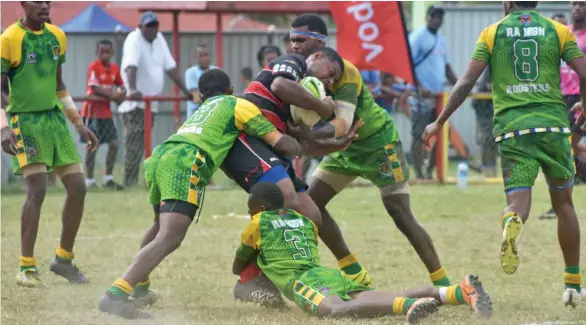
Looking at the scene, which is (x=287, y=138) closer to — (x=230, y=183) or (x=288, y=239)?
(x=288, y=239)

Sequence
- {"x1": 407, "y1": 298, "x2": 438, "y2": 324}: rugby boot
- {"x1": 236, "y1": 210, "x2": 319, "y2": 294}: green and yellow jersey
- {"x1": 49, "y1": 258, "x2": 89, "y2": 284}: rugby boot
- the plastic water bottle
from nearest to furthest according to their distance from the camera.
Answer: {"x1": 407, "y1": 298, "x2": 438, "y2": 324}: rugby boot, {"x1": 236, "y1": 210, "x2": 319, "y2": 294}: green and yellow jersey, {"x1": 49, "y1": 258, "x2": 89, "y2": 284}: rugby boot, the plastic water bottle

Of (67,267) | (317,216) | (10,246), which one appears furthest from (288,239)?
(10,246)

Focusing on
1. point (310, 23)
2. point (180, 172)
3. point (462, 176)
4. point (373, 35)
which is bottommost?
point (462, 176)

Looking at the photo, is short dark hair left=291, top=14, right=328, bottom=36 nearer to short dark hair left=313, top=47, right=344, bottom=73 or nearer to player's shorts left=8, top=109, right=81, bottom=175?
short dark hair left=313, top=47, right=344, bottom=73

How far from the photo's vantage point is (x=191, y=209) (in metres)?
6.83

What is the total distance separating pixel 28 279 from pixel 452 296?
3.47 metres

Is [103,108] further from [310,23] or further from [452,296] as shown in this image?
[452,296]

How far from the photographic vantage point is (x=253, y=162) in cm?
706

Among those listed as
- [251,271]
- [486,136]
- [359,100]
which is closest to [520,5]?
[359,100]

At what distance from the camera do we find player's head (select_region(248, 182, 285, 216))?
683 cm

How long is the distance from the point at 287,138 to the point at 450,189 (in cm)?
911

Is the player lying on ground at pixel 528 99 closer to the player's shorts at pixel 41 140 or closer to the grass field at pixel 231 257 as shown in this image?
the grass field at pixel 231 257

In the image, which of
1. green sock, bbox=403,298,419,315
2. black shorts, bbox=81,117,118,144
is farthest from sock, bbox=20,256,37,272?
black shorts, bbox=81,117,118,144

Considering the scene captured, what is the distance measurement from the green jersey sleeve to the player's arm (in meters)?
0.60
